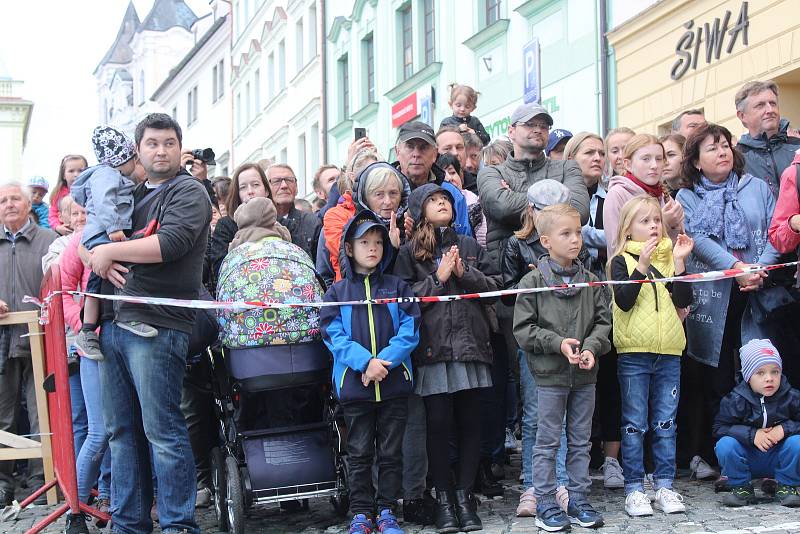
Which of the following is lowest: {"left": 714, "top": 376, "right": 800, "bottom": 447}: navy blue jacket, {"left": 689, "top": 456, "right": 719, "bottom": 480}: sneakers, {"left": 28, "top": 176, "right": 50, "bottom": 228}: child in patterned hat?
{"left": 689, "top": 456, "right": 719, "bottom": 480}: sneakers

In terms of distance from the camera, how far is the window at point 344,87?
27.2 metres

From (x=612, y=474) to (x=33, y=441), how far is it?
389 cm

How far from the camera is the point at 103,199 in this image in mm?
5395

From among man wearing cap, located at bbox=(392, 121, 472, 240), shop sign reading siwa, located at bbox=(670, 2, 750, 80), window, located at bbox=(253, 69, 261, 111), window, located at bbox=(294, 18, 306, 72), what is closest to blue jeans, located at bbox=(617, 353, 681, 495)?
man wearing cap, located at bbox=(392, 121, 472, 240)

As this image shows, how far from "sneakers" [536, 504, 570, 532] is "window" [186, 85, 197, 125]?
42597mm

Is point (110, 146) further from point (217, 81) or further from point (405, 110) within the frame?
point (217, 81)

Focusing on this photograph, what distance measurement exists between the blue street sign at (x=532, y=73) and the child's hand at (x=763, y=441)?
10.4m

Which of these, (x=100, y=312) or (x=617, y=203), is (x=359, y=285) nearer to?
(x=100, y=312)

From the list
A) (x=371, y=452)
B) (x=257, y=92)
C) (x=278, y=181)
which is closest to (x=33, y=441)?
(x=278, y=181)

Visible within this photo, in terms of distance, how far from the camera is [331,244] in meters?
6.24

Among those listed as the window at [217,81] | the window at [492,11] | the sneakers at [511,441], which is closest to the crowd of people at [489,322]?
the sneakers at [511,441]

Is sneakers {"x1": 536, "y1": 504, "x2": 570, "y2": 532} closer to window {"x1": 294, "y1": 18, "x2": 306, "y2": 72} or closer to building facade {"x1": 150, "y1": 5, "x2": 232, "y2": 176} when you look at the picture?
window {"x1": 294, "y1": 18, "x2": 306, "y2": 72}

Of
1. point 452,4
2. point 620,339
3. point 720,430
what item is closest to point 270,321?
point 620,339

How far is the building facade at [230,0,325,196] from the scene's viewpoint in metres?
30.1
